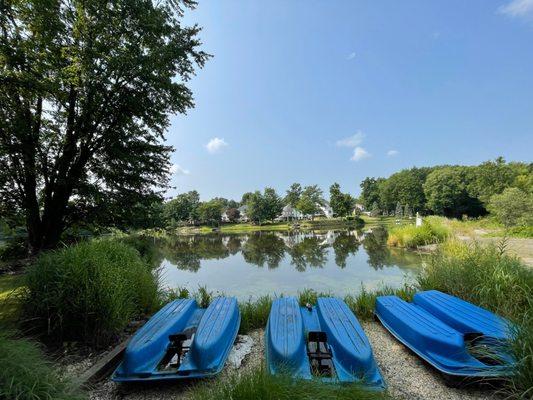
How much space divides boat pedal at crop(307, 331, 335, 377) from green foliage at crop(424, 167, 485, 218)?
172 feet

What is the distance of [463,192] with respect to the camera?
4562cm

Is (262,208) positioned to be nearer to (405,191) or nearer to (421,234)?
(405,191)

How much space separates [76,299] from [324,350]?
121 inches

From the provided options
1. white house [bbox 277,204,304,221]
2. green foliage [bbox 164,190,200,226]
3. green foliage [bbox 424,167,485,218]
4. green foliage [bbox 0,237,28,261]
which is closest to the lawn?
green foliage [bbox 0,237,28,261]

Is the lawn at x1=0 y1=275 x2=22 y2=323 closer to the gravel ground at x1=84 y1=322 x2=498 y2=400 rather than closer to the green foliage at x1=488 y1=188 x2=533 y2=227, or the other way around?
the gravel ground at x1=84 y1=322 x2=498 y2=400

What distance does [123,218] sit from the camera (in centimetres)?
866

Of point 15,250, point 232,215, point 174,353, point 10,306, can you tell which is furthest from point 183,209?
point 174,353

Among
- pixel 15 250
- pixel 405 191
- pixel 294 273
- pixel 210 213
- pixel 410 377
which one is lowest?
pixel 294 273

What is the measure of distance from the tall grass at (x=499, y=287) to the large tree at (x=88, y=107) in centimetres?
857

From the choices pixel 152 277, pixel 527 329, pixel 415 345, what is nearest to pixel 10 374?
pixel 152 277

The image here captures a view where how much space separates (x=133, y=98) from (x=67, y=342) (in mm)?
6954

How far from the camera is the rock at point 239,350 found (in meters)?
3.16

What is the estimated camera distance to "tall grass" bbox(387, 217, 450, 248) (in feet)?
42.8

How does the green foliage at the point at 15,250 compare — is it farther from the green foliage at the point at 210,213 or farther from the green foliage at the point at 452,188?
the green foliage at the point at 210,213
